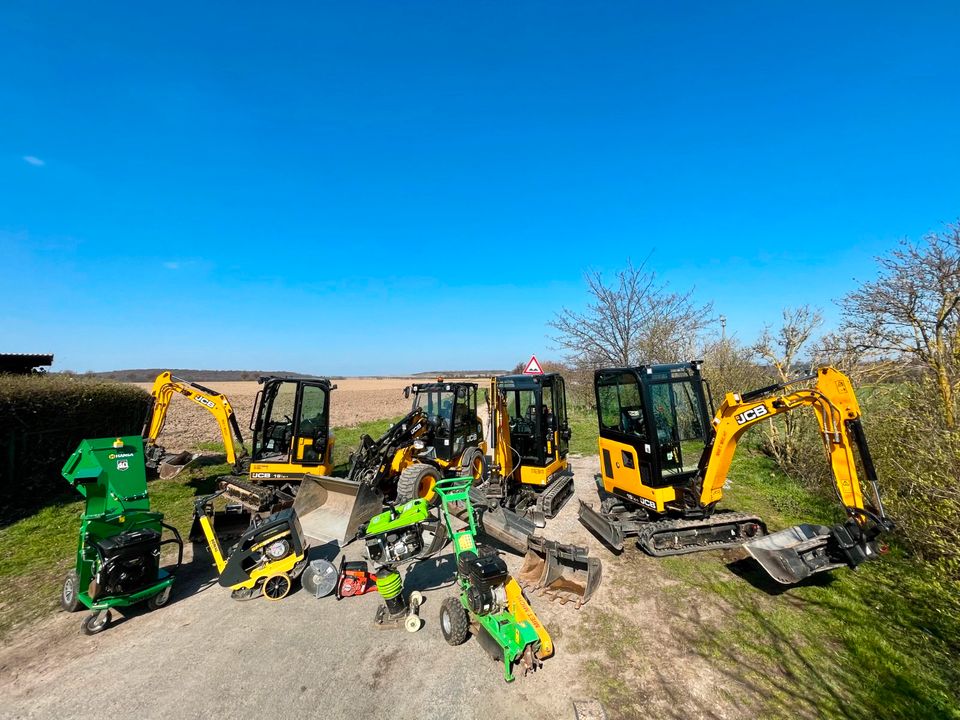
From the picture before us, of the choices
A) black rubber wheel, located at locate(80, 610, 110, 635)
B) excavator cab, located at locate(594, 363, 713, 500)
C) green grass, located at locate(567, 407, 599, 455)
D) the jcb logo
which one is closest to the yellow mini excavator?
black rubber wheel, located at locate(80, 610, 110, 635)

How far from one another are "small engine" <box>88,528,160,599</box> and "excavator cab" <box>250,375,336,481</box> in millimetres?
3663

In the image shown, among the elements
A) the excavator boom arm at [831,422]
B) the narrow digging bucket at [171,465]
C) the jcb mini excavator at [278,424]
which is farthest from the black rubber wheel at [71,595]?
the excavator boom arm at [831,422]

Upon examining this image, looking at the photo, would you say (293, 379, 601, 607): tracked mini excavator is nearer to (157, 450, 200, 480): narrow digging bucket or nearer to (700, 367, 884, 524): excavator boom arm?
(700, 367, 884, 524): excavator boom arm

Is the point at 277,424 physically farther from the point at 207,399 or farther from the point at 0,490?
the point at 0,490

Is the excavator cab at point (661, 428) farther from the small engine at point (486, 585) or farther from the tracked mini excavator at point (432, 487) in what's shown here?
the small engine at point (486, 585)

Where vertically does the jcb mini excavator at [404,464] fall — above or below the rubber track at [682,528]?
above

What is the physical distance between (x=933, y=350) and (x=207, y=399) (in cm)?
1371

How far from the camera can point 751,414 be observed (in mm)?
5867

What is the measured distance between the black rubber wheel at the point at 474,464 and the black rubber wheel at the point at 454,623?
15.0 ft

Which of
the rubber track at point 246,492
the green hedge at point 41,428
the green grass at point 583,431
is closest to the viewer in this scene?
the rubber track at point 246,492

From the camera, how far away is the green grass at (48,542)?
5590 mm

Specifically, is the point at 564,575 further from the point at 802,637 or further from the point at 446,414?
the point at 446,414

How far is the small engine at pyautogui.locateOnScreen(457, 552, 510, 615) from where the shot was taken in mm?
4168

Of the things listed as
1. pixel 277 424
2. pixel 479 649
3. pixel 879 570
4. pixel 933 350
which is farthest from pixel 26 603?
pixel 933 350
